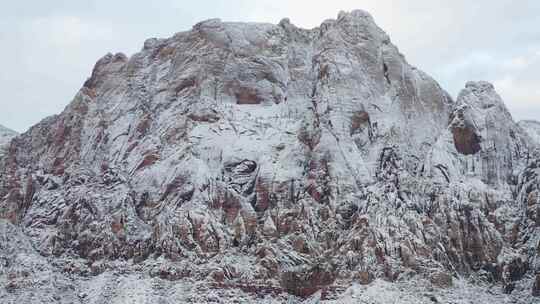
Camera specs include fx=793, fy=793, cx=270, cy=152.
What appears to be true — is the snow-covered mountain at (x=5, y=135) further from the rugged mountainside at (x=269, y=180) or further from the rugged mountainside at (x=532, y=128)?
the rugged mountainside at (x=532, y=128)

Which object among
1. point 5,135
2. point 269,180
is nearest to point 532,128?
point 269,180

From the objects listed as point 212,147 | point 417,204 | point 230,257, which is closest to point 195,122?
point 212,147

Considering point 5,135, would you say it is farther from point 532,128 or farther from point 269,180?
point 532,128

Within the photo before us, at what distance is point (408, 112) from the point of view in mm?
66312

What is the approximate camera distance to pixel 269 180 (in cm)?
5988

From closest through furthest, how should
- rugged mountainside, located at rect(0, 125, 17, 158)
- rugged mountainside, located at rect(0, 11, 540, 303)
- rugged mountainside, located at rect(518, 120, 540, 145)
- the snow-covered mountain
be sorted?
rugged mountainside, located at rect(0, 11, 540, 303) → rugged mountainside, located at rect(518, 120, 540, 145) → rugged mountainside, located at rect(0, 125, 17, 158) → the snow-covered mountain

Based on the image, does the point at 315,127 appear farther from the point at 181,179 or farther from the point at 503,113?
the point at 503,113

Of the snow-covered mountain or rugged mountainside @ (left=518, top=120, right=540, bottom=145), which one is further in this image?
the snow-covered mountain

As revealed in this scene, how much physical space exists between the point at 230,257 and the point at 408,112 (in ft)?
70.0

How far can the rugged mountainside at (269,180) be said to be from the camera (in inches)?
2108

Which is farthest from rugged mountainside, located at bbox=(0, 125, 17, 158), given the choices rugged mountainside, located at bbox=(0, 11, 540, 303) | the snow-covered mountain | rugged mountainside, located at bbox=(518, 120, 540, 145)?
rugged mountainside, located at bbox=(518, 120, 540, 145)

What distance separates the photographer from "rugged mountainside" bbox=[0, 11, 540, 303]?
53.5 meters

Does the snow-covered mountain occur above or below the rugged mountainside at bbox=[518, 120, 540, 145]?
below

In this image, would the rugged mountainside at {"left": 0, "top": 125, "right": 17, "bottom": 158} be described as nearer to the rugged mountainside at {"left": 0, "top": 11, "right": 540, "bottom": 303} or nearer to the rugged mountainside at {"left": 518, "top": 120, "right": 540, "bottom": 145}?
the rugged mountainside at {"left": 0, "top": 11, "right": 540, "bottom": 303}
